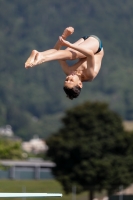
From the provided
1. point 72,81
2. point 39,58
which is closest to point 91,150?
point 72,81

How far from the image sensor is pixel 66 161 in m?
44.3

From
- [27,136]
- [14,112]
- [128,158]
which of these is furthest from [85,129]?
[14,112]

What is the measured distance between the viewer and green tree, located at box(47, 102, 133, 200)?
4244cm

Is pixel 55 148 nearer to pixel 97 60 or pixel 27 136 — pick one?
pixel 97 60

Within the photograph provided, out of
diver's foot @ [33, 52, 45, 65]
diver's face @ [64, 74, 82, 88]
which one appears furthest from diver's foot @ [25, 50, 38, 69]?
diver's face @ [64, 74, 82, 88]

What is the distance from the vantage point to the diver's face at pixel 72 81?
12.6 meters

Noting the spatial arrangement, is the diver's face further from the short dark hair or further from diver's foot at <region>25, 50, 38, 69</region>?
diver's foot at <region>25, 50, 38, 69</region>

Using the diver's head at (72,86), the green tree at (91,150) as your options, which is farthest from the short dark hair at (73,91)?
the green tree at (91,150)

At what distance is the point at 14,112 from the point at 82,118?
15227 centimetres

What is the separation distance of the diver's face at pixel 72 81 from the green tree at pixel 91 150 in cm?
2769

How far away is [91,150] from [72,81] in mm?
32264

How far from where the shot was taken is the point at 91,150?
44.8m

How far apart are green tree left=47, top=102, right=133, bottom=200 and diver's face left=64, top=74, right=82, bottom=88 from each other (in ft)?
90.9

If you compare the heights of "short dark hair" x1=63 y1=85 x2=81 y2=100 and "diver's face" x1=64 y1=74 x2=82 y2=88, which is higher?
"diver's face" x1=64 y1=74 x2=82 y2=88
